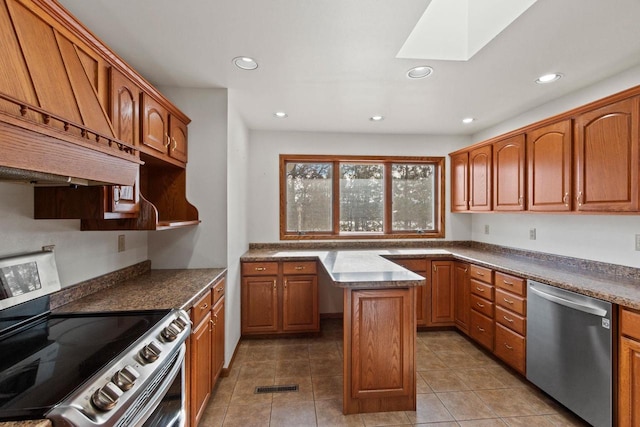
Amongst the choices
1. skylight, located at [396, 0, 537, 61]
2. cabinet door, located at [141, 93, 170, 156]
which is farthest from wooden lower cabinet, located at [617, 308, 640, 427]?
cabinet door, located at [141, 93, 170, 156]

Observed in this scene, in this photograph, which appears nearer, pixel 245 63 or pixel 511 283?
pixel 245 63

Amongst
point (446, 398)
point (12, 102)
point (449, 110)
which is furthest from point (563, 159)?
point (12, 102)

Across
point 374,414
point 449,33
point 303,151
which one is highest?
point 449,33

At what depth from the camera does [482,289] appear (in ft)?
9.23

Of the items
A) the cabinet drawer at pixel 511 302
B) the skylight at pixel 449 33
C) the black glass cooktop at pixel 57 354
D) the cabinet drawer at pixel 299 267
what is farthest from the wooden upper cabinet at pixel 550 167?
the black glass cooktop at pixel 57 354

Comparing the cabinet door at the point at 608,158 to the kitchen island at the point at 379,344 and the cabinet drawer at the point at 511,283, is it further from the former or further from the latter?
the kitchen island at the point at 379,344

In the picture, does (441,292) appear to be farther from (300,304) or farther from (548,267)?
(300,304)

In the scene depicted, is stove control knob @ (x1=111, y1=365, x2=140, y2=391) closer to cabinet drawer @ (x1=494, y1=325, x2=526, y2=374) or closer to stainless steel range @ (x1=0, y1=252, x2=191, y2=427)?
stainless steel range @ (x1=0, y1=252, x2=191, y2=427)

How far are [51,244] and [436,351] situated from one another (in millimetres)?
3288

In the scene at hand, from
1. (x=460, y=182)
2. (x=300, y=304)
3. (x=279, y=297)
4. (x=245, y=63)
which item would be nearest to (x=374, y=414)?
(x=300, y=304)

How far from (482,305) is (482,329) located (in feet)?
0.81

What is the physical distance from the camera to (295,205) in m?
3.79

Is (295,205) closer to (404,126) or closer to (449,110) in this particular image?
(404,126)

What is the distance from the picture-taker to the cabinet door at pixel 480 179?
314 cm
